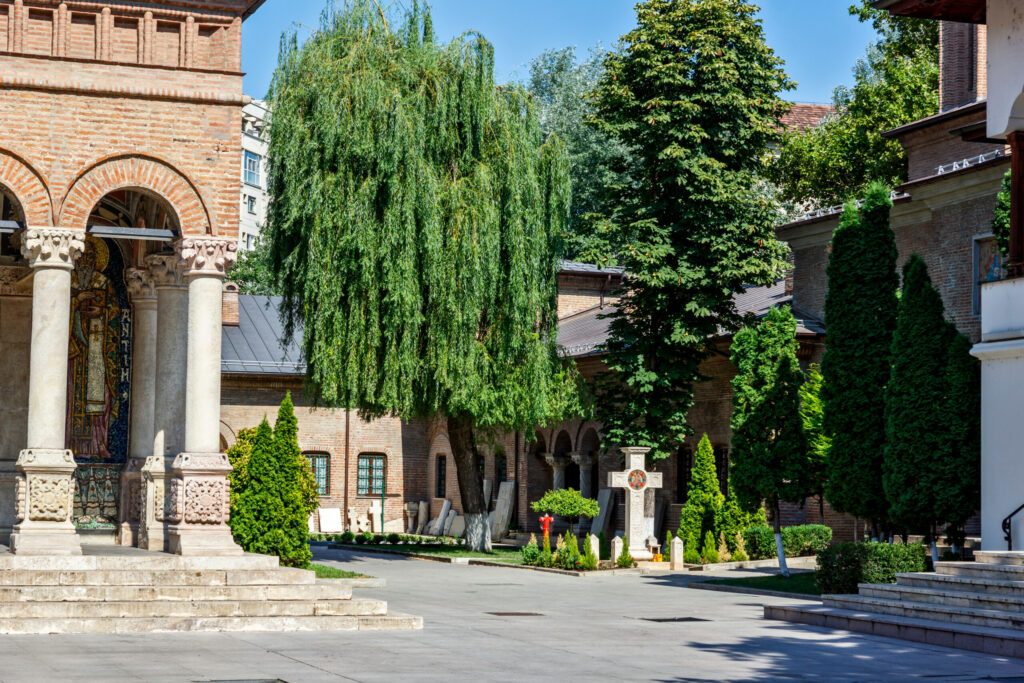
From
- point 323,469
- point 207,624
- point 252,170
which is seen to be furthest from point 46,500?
point 252,170

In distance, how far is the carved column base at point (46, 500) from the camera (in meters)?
17.4

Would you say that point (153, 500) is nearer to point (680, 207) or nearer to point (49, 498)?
point (49, 498)

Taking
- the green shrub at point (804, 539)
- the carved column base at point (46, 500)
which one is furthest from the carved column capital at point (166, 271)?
the green shrub at point (804, 539)

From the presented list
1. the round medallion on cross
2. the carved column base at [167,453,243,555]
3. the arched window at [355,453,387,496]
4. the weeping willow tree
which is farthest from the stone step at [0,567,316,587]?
the arched window at [355,453,387,496]

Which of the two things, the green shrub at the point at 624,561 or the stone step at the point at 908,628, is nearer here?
the stone step at the point at 908,628

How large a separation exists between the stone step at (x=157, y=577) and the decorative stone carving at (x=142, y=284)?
538 cm

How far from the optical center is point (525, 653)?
1517 centimetres

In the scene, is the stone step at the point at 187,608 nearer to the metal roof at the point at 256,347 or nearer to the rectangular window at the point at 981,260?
the rectangular window at the point at 981,260

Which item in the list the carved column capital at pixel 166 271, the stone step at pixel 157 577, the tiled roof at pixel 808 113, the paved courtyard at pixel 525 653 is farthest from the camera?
the tiled roof at pixel 808 113

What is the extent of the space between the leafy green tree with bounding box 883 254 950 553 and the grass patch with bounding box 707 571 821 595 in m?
2.16

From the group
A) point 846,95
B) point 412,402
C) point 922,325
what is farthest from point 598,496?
point 846,95

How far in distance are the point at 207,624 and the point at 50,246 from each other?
5079 mm

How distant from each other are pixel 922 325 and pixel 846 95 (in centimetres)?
4013

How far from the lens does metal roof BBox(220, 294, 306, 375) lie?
43.9m
